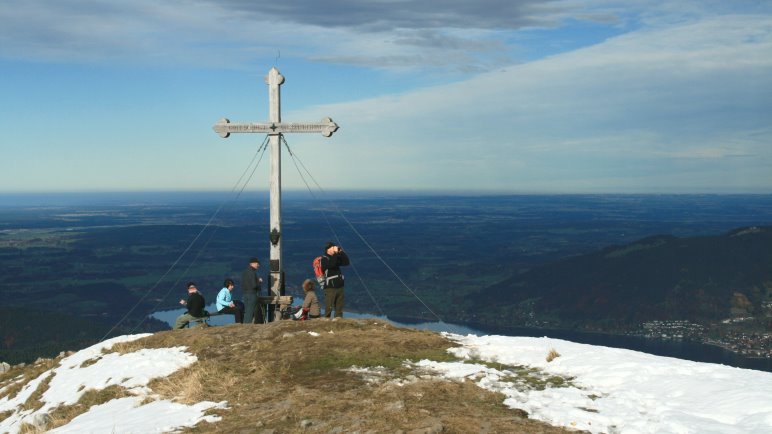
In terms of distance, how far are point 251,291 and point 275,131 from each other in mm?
5227

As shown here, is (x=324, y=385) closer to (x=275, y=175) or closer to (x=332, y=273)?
(x=332, y=273)

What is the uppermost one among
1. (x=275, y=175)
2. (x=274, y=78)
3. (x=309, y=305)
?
(x=274, y=78)

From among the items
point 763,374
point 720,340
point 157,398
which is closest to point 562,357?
point 763,374

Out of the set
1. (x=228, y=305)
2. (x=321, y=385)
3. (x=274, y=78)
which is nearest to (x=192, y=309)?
(x=228, y=305)

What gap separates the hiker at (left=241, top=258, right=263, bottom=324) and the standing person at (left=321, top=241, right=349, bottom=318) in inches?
79.7

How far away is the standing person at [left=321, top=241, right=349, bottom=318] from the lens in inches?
730

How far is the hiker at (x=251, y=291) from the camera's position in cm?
1895

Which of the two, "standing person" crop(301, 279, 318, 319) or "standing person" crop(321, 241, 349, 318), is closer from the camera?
"standing person" crop(321, 241, 349, 318)

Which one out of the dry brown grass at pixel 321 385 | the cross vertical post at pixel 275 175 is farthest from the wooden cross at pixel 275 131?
the dry brown grass at pixel 321 385

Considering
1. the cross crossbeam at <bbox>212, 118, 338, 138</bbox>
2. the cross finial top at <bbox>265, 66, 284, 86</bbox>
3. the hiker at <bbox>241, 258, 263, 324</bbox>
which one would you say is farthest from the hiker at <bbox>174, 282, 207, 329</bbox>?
the cross finial top at <bbox>265, 66, 284, 86</bbox>

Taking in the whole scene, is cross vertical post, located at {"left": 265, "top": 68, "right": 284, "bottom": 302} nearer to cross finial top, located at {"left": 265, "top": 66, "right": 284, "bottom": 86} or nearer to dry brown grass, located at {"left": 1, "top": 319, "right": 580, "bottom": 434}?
cross finial top, located at {"left": 265, "top": 66, "right": 284, "bottom": 86}

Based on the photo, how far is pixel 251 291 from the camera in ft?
62.4

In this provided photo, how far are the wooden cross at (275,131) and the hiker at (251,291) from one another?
1.16 m

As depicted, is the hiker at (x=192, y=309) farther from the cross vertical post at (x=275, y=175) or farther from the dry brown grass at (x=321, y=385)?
the dry brown grass at (x=321, y=385)
